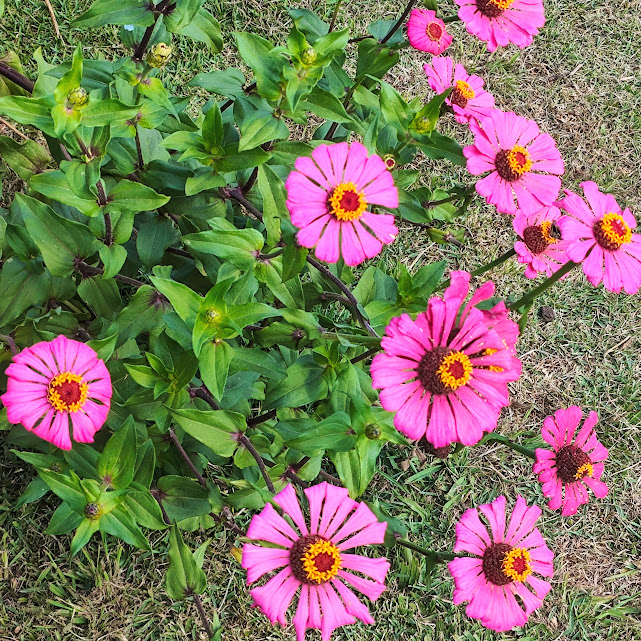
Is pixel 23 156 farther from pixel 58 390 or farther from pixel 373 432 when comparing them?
pixel 373 432

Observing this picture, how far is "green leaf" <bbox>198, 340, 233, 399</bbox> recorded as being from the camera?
1.34 meters

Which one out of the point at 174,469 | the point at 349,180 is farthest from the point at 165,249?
the point at 349,180

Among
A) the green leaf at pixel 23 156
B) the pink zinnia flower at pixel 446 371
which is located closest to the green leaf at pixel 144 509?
the pink zinnia flower at pixel 446 371

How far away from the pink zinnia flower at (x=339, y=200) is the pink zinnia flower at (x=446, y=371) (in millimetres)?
150

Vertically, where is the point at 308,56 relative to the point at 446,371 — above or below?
above

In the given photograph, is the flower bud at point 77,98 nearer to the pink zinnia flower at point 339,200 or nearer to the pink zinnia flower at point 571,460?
the pink zinnia flower at point 339,200

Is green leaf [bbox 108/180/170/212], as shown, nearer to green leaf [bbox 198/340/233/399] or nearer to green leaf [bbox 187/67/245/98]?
green leaf [bbox 198/340/233/399]

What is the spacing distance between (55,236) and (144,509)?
611mm

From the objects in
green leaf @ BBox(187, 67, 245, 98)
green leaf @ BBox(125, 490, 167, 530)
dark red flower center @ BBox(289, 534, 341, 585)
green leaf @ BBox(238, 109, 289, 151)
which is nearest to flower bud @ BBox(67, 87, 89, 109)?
green leaf @ BBox(238, 109, 289, 151)

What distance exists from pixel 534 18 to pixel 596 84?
4.73 ft

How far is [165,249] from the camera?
1.73 metres

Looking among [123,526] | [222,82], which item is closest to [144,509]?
[123,526]

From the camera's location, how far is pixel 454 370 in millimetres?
1202

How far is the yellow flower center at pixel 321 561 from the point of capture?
1248 millimetres
